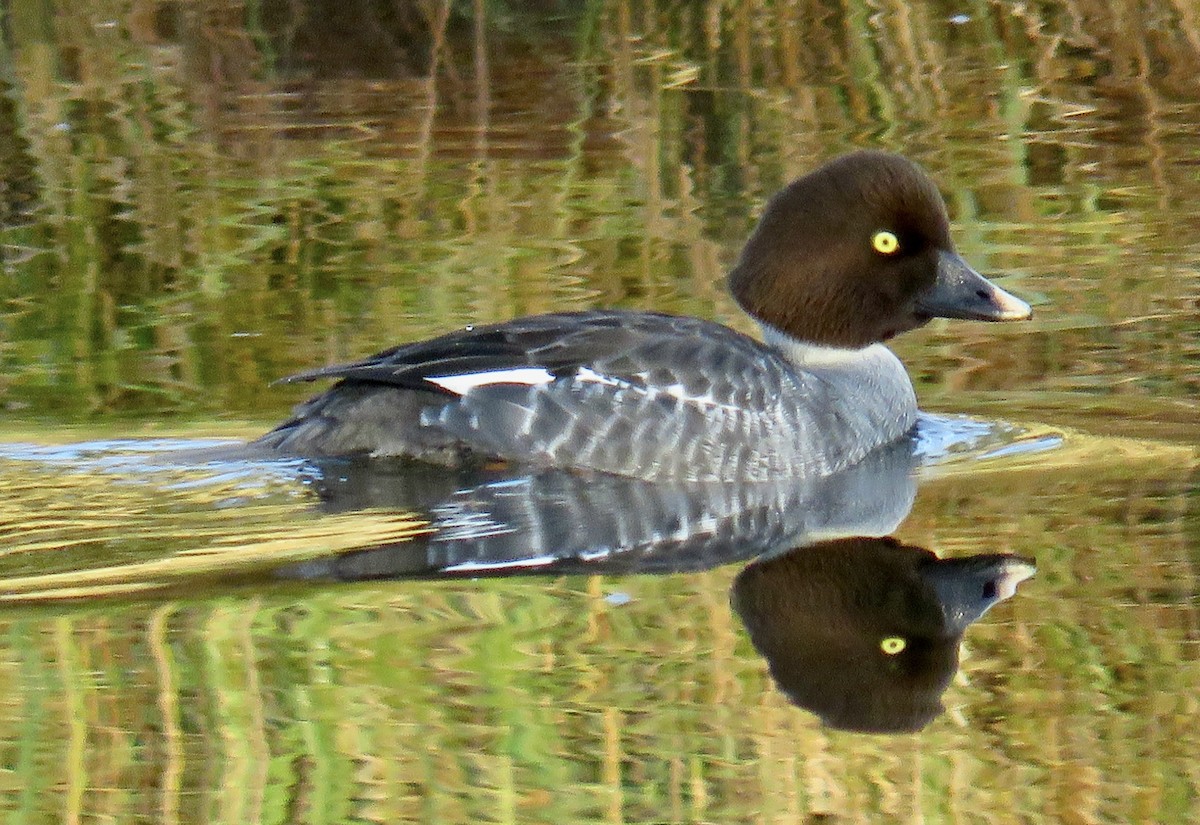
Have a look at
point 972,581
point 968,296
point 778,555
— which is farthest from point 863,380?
point 972,581

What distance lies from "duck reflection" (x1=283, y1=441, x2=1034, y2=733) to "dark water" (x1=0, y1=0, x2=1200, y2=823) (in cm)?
3

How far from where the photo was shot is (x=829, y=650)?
17.4 ft

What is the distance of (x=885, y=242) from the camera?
7.90 m

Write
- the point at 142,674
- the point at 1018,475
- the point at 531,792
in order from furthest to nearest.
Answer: the point at 1018,475 < the point at 142,674 < the point at 531,792

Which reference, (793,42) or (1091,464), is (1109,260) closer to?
(1091,464)

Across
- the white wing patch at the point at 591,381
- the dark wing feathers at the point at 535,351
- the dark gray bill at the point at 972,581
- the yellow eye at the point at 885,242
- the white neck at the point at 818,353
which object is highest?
the yellow eye at the point at 885,242

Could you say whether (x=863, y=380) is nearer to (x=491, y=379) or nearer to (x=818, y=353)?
(x=818, y=353)

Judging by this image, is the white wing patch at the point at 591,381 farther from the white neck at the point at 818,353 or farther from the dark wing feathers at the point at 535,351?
the white neck at the point at 818,353

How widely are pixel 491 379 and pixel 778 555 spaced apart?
1510 millimetres

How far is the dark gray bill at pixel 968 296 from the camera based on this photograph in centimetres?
785

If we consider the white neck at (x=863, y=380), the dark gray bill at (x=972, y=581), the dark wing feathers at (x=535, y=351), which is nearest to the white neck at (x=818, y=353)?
the white neck at (x=863, y=380)

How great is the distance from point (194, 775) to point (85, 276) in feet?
18.7

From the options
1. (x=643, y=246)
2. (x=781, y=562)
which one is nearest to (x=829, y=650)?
(x=781, y=562)

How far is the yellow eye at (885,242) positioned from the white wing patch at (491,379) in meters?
1.37
